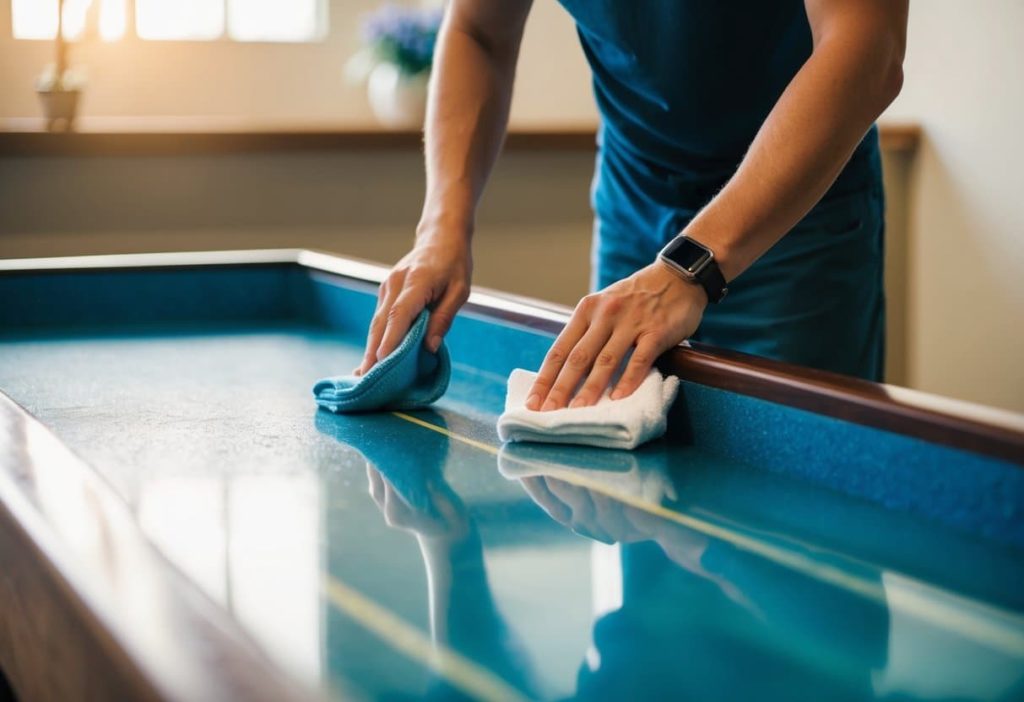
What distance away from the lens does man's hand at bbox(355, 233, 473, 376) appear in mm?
1429

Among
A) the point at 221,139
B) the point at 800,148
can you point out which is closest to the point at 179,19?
the point at 221,139

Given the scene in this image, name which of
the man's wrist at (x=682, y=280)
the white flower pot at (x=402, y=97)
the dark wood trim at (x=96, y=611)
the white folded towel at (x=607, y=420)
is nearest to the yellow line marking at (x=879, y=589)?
the white folded towel at (x=607, y=420)

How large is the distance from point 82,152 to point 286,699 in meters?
2.98

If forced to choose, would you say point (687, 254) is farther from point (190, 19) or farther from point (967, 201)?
point (190, 19)

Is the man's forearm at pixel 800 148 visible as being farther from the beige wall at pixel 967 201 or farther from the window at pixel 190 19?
the window at pixel 190 19

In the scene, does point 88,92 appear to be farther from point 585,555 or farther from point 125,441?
point 585,555

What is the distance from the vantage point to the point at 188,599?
0.67 metres

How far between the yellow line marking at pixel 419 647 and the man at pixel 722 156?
0.61 m

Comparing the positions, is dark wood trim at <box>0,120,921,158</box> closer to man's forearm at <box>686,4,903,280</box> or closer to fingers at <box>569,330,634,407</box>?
man's forearm at <box>686,4,903,280</box>

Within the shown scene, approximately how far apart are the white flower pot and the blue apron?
2.10 meters

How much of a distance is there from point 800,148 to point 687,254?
0.17m

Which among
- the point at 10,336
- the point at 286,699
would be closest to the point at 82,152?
the point at 10,336

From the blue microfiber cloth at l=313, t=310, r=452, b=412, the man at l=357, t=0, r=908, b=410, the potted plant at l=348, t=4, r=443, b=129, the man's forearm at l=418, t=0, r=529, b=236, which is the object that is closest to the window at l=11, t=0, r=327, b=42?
the potted plant at l=348, t=4, r=443, b=129

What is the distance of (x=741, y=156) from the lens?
185cm
